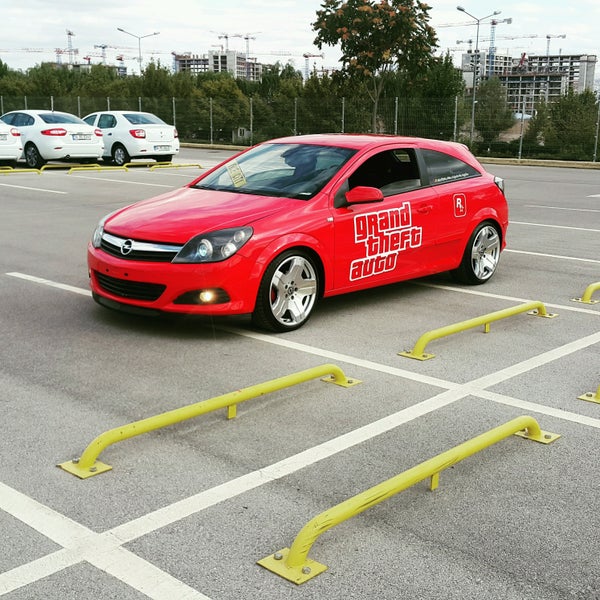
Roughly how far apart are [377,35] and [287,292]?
27.5 m

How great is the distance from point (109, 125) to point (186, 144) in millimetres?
14549

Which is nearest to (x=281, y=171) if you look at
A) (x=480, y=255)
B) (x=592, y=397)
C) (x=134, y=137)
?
(x=480, y=255)

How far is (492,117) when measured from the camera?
3325 centimetres

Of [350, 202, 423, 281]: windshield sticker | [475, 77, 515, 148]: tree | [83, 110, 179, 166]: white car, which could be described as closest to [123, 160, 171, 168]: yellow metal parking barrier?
[83, 110, 179, 166]: white car

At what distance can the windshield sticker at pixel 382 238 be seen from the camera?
7.45 metres

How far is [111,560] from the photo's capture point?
3.45 m

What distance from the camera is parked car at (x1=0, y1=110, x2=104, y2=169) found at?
23.5 metres

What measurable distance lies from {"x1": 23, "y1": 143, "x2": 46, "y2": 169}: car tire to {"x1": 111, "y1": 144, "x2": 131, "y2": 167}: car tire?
7.82 feet

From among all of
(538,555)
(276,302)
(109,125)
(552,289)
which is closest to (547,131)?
(109,125)

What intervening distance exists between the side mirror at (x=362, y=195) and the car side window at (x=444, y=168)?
121cm

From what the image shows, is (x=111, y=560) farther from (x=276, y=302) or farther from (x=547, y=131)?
(x=547, y=131)

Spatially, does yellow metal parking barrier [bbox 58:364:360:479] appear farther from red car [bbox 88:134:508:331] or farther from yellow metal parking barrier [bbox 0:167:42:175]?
yellow metal parking barrier [bbox 0:167:42:175]

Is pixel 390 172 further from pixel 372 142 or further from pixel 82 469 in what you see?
pixel 82 469

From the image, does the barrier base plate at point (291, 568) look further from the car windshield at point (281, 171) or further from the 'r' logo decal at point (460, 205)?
the 'r' logo decal at point (460, 205)
